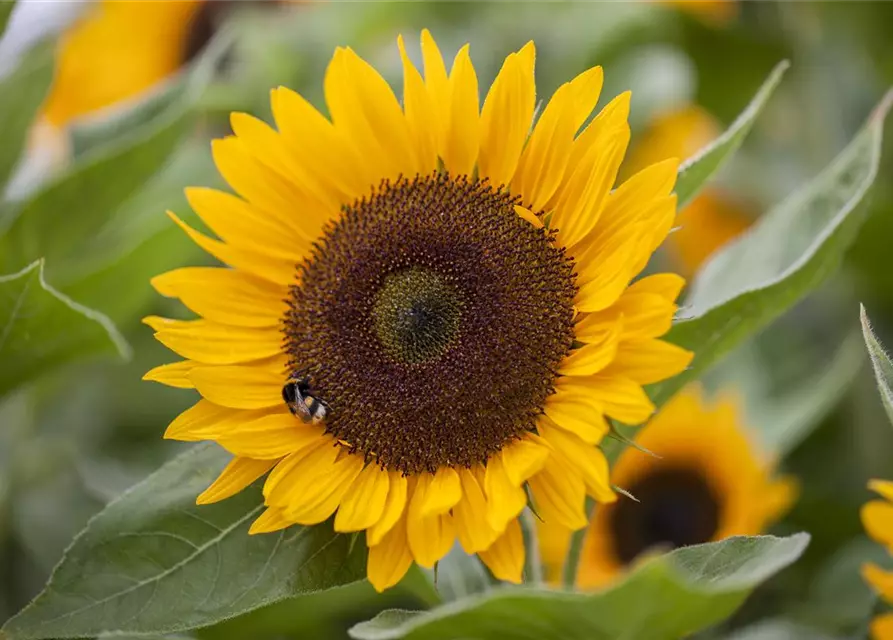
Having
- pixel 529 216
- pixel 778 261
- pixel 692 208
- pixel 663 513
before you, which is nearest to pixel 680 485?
pixel 663 513

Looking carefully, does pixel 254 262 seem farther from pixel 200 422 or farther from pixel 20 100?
pixel 20 100

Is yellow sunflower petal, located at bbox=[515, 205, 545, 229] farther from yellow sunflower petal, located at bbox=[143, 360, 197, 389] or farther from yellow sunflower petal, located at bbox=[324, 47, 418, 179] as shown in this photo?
yellow sunflower petal, located at bbox=[143, 360, 197, 389]

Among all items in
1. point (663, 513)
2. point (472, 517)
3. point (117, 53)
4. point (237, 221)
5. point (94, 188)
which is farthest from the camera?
point (117, 53)

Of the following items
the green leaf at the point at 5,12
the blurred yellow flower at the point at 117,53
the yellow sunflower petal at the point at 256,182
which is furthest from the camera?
the blurred yellow flower at the point at 117,53

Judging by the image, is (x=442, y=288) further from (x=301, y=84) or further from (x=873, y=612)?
(x=301, y=84)

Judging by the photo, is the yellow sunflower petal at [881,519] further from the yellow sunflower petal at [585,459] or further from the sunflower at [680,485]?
the sunflower at [680,485]

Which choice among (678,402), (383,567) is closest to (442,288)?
(383,567)

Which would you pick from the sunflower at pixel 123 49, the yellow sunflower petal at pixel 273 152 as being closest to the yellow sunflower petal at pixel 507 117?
the yellow sunflower petal at pixel 273 152
